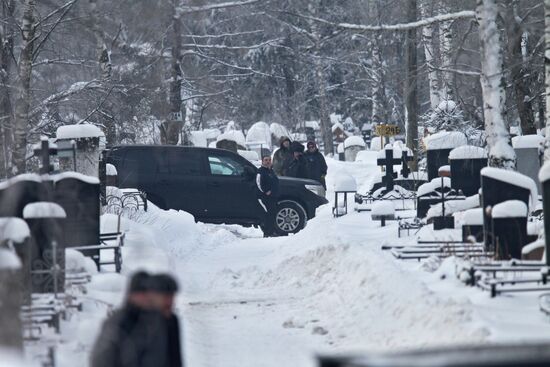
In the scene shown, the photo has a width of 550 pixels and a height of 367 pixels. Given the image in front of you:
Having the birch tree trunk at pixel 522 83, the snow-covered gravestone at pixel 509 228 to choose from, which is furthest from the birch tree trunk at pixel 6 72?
the snow-covered gravestone at pixel 509 228

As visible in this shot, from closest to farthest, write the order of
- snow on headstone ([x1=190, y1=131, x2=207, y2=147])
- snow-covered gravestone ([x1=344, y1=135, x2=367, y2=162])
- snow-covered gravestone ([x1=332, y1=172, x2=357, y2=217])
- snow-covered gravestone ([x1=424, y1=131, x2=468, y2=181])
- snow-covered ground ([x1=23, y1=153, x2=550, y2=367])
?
snow-covered ground ([x1=23, y1=153, x2=550, y2=367])
snow-covered gravestone ([x1=332, y1=172, x2=357, y2=217])
snow-covered gravestone ([x1=424, y1=131, x2=468, y2=181])
snow on headstone ([x1=190, y1=131, x2=207, y2=147])
snow-covered gravestone ([x1=344, y1=135, x2=367, y2=162])

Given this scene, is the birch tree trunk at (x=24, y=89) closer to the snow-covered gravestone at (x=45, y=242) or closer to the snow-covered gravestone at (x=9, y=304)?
the snow-covered gravestone at (x=45, y=242)

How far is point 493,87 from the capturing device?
17609 mm

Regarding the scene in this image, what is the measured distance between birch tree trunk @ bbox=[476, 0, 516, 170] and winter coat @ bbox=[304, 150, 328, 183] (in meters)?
10.1

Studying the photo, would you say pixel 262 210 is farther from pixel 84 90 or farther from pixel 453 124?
pixel 453 124

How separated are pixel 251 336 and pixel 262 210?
12.2 m

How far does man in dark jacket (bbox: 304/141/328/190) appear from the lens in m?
27.6

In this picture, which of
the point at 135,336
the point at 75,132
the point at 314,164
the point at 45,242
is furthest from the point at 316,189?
the point at 135,336

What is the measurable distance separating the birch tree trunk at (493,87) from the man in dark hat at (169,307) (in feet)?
36.2

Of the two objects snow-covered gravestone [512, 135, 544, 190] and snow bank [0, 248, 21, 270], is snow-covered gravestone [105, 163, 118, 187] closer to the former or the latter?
snow-covered gravestone [512, 135, 544, 190]

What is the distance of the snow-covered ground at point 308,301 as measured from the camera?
10008 millimetres

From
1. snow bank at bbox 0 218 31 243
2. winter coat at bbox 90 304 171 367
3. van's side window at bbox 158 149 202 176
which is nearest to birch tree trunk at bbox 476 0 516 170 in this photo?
van's side window at bbox 158 149 202 176

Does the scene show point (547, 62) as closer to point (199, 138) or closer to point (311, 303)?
point (311, 303)

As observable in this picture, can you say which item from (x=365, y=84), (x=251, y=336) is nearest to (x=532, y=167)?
(x=251, y=336)
